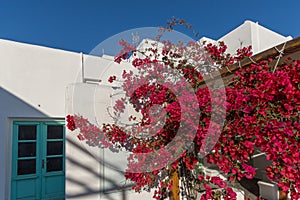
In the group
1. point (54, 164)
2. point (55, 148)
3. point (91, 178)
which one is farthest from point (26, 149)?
point (91, 178)

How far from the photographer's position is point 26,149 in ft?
22.4

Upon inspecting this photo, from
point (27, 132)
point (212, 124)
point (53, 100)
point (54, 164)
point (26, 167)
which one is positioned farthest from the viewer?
point (54, 164)

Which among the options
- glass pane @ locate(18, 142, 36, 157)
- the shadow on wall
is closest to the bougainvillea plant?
the shadow on wall

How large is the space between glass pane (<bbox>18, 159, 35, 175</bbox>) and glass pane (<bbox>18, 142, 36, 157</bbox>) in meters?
0.20

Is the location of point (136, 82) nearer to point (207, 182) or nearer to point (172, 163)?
point (172, 163)

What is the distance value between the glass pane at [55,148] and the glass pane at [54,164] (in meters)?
0.20

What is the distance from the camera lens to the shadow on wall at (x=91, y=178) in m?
4.20

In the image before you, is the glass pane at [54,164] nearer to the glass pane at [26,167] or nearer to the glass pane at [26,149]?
the glass pane at [26,167]

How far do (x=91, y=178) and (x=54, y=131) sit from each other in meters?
3.67

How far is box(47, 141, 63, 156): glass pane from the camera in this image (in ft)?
23.7

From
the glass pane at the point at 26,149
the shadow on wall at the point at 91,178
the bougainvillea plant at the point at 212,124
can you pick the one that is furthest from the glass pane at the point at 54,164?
the bougainvillea plant at the point at 212,124

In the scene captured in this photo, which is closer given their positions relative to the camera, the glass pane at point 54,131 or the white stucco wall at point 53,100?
the white stucco wall at point 53,100

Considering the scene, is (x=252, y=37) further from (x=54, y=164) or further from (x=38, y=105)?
(x=54, y=164)

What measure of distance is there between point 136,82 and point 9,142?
5.04 meters
